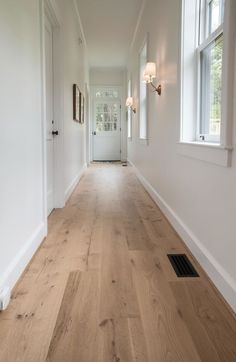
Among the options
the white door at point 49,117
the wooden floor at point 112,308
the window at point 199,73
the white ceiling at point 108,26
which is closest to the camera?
the wooden floor at point 112,308

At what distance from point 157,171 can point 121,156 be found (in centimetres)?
652

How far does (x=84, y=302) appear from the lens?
1690mm

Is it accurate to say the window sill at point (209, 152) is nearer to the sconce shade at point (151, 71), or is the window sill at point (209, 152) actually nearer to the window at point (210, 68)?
the window at point (210, 68)

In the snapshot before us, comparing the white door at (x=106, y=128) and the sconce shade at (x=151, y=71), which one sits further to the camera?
the white door at (x=106, y=128)

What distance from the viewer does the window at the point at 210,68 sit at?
221 cm

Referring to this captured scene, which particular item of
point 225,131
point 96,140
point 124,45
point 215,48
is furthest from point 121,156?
point 225,131

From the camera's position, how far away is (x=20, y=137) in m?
2.03

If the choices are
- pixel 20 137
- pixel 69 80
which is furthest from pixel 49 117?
pixel 20 137

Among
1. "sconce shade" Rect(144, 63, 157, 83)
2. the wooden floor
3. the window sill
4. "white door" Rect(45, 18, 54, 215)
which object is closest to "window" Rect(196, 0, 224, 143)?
the window sill

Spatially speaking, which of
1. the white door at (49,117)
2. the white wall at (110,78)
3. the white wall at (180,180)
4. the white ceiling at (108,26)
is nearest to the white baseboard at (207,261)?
the white wall at (180,180)

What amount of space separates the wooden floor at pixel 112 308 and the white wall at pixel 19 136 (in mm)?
207

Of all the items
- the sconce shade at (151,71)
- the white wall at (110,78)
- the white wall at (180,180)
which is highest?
the white wall at (110,78)

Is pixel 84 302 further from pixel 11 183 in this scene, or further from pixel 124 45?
pixel 124 45

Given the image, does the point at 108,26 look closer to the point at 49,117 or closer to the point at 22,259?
the point at 49,117
